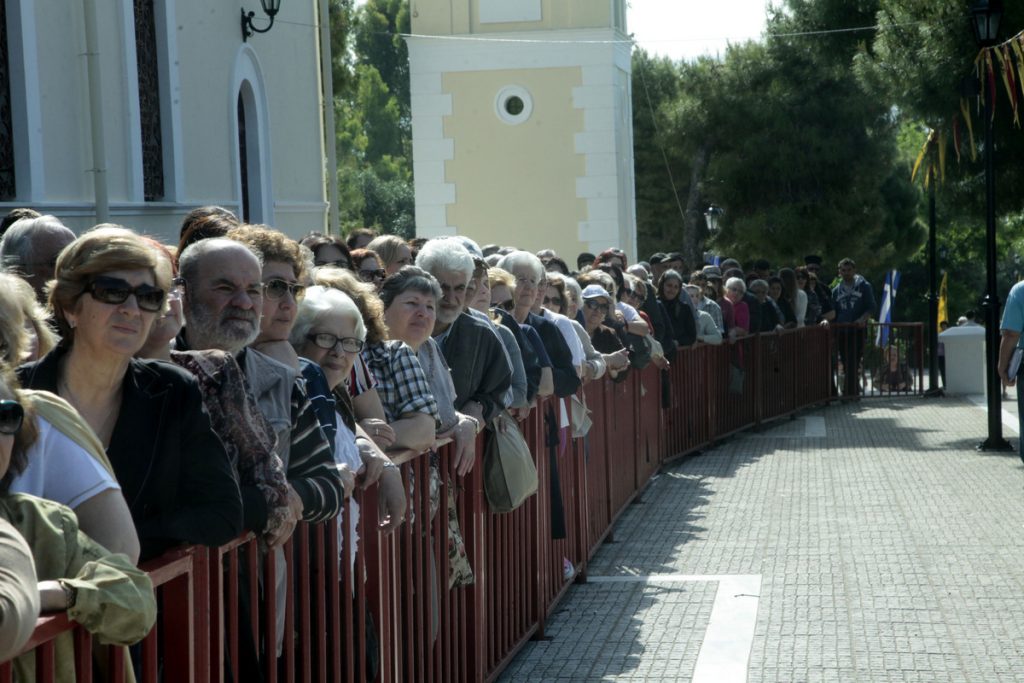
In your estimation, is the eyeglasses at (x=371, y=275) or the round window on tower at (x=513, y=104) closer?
the eyeglasses at (x=371, y=275)

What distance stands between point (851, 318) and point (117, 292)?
2002 centimetres

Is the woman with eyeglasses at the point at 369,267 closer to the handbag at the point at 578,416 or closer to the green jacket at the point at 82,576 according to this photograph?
the handbag at the point at 578,416

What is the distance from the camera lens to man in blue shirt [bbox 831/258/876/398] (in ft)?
73.0

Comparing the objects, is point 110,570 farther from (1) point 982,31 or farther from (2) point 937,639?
(1) point 982,31

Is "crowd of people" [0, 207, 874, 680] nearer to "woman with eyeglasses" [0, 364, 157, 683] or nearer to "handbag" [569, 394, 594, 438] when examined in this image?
"woman with eyeglasses" [0, 364, 157, 683]

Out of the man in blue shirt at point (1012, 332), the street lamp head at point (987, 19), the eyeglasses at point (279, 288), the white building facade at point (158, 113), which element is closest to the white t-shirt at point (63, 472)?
the eyeglasses at point (279, 288)

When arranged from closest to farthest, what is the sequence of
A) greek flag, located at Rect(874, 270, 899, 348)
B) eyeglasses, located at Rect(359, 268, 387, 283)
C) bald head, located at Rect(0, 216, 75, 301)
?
bald head, located at Rect(0, 216, 75, 301) < eyeglasses, located at Rect(359, 268, 387, 283) < greek flag, located at Rect(874, 270, 899, 348)

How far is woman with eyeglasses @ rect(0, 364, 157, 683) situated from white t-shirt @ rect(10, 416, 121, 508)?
148 mm

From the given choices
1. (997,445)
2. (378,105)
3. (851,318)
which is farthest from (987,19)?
(378,105)

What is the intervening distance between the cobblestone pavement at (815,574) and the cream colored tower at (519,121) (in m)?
15.3

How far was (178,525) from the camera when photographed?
344 centimetres

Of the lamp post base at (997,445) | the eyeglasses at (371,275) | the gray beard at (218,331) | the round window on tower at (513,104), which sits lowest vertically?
the lamp post base at (997,445)

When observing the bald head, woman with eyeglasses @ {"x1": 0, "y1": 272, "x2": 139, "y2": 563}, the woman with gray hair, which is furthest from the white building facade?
woman with eyeglasses @ {"x1": 0, "y1": 272, "x2": 139, "y2": 563}

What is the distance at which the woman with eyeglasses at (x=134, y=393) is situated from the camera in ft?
11.5
